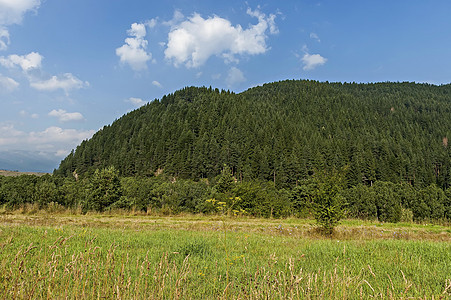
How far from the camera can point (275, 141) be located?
81438 mm

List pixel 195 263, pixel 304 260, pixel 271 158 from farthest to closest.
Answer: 1. pixel 271 158
2. pixel 304 260
3. pixel 195 263

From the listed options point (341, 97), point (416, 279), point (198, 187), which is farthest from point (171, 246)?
point (341, 97)

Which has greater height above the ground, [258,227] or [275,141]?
[275,141]

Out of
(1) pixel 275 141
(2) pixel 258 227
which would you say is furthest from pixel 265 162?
(2) pixel 258 227

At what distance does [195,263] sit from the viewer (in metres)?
5.67

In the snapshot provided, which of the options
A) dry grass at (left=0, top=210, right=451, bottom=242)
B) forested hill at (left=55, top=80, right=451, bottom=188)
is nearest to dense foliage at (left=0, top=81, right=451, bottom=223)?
forested hill at (left=55, top=80, right=451, bottom=188)

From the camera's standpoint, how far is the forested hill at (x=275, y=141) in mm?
73938

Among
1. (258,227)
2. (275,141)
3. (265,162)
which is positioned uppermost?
(275,141)

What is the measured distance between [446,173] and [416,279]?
12130cm

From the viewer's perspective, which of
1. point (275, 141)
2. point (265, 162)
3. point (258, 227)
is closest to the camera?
point (258, 227)

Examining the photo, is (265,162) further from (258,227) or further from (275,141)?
(258,227)

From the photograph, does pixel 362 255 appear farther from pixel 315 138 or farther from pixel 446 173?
pixel 446 173

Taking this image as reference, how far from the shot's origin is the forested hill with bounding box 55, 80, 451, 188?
243 ft

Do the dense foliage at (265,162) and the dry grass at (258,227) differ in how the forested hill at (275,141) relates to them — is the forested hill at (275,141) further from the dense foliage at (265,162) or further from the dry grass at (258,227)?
the dry grass at (258,227)
